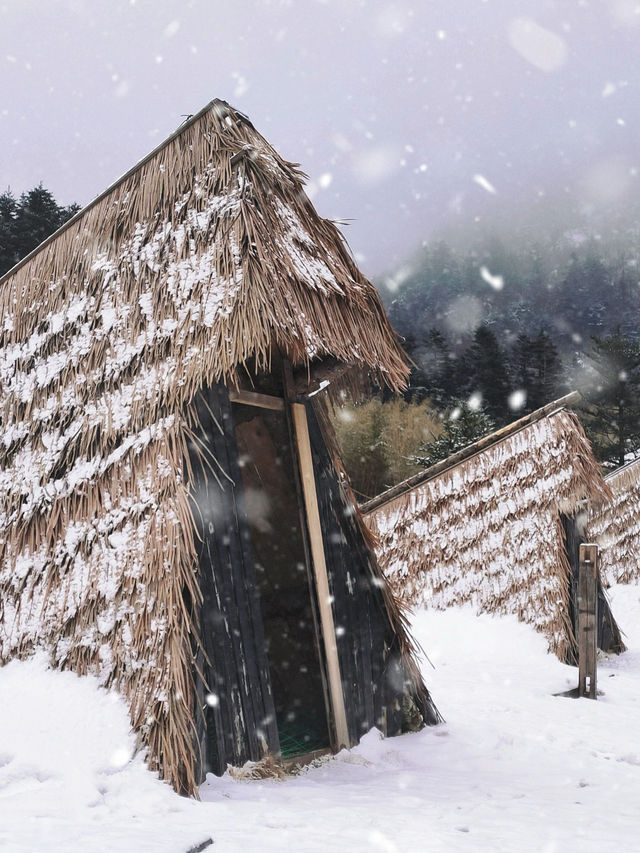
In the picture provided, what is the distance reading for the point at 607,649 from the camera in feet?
31.9

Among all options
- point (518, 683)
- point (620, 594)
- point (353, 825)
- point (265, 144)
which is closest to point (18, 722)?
point (353, 825)

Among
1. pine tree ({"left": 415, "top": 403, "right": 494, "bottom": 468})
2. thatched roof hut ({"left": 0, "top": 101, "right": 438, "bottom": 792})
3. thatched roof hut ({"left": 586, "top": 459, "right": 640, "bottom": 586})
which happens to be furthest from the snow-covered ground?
pine tree ({"left": 415, "top": 403, "right": 494, "bottom": 468})

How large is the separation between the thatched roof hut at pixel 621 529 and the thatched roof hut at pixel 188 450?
334 inches

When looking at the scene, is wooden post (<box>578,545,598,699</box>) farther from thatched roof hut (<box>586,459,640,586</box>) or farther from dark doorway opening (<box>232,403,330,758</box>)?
thatched roof hut (<box>586,459,640,586</box>)

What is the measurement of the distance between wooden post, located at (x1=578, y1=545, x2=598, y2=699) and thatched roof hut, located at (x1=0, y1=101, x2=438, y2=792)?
8.83 ft

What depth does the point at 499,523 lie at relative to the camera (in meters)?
9.12

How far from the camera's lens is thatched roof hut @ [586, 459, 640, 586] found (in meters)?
12.3

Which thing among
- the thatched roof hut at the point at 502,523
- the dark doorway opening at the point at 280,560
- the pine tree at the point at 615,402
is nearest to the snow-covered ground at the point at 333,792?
the dark doorway opening at the point at 280,560

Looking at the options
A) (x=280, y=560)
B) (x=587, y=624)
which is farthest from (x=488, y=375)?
(x=280, y=560)

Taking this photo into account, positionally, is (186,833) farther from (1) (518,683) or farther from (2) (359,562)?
(1) (518,683)

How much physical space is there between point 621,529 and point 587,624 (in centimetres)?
619

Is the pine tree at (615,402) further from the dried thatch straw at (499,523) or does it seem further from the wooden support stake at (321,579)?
the wooden support stake at (321,579)

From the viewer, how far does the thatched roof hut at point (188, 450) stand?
11.6 ft

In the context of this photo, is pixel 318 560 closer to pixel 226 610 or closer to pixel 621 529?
pixel 226 610
